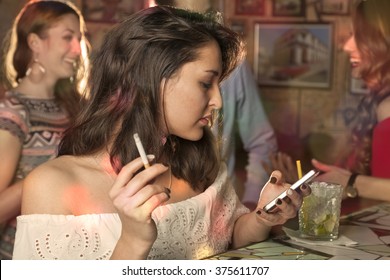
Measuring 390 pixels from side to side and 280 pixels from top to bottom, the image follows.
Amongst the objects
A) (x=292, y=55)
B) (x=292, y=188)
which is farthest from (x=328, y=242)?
(x=292, y=55)

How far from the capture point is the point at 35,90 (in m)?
1.22

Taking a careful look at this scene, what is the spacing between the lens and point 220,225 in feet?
3.28

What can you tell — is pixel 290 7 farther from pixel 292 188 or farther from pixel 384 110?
pixel 292 188

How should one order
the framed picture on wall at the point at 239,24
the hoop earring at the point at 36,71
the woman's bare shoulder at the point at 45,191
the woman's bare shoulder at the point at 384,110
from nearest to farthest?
the woman's bare shoulder at the point at 45,191
the hoop earring at the point at 36,71
the woman's bare shoulder at the point at 384,110
the framed picture on wall at the point at 239,24

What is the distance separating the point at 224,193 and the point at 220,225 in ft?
0.20

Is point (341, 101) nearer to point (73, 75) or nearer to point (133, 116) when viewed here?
point (73, 75)

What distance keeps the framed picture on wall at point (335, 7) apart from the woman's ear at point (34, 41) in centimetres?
82

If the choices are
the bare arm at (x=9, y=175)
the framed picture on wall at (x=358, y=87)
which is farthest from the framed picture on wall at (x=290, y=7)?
the bare arm at (x=9, y=175)

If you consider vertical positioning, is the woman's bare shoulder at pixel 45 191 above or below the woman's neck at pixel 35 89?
below

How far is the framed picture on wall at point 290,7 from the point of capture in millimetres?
1701

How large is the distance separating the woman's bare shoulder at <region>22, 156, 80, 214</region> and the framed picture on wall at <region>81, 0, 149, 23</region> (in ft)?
2.15

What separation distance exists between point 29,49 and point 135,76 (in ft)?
1.49

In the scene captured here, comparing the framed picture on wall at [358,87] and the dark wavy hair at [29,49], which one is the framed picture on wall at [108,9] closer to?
the dark wavy hair at [29,49]
